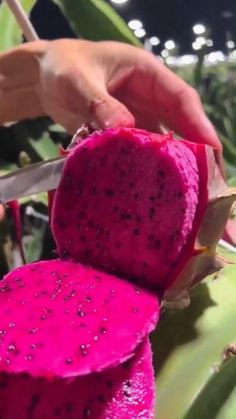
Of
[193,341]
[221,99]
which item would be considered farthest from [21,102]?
[221,99]

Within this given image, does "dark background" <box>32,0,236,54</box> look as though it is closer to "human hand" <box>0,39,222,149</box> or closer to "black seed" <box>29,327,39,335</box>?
"human hand" <box>0,39,222,149</box>

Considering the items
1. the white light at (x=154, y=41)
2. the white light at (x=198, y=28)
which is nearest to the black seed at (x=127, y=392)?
the white light at (x=154, y=41)

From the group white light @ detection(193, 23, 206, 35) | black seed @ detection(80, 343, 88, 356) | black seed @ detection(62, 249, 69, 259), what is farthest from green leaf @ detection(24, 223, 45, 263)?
white light @ detection(193, 23, 206, 35)

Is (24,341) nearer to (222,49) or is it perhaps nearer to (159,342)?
(159,342)

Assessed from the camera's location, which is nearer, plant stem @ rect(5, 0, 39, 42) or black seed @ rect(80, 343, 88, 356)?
black seed @ rect(80, 343, 88, 356)

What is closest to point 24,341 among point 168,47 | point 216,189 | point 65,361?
point 65,361
